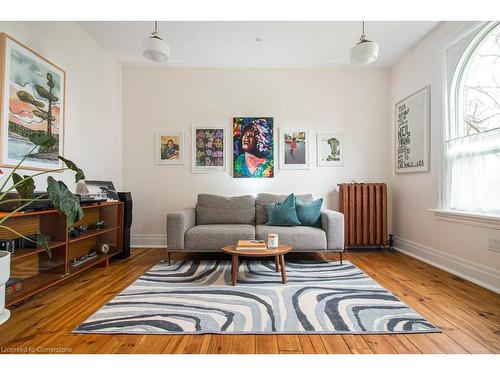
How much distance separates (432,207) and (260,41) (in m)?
2.94

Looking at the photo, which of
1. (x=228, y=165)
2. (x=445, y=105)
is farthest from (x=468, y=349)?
(x=228, y=165)

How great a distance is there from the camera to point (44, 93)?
245cm

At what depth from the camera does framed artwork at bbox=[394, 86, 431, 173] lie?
10.1 ft

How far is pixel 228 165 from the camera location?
3.87m

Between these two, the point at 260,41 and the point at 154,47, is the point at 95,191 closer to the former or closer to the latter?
the point at 154,47

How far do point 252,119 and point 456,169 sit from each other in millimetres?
2622

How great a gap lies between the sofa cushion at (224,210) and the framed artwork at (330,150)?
132 cm

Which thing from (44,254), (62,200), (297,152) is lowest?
(44,254)

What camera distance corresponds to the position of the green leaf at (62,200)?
1540 mm

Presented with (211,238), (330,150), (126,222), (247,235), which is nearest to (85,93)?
(126,222)

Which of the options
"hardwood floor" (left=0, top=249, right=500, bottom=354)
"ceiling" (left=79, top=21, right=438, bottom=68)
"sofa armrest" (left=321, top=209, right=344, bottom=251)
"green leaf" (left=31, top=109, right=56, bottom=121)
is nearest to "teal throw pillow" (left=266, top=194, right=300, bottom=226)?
"sofa armrest" (left=321, top=209, right=344, bottom=251)

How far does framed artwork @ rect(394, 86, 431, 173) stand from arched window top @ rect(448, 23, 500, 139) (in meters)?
0.36
